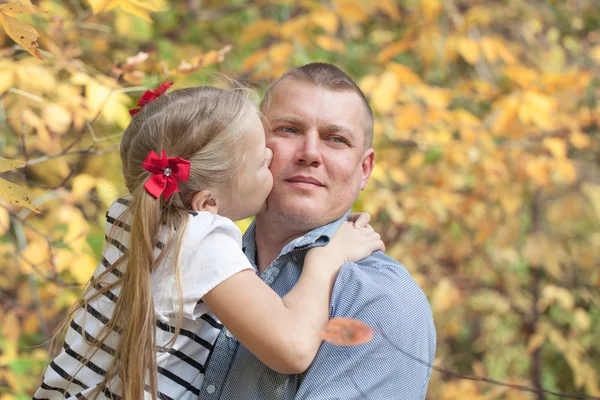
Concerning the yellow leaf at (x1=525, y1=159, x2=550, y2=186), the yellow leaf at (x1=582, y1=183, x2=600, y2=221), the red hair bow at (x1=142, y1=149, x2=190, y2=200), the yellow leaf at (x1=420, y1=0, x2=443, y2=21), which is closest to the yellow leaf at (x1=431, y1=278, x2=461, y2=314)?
the yellow leaf at (x1=525, y1=159, x2=550, y2=186)

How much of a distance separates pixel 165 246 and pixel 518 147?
3.57 metres

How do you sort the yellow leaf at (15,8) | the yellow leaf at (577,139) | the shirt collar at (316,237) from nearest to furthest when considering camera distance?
the yellow leaf at (15,8), the shirt collar at (316,237), the yellow leaf at (577,139)

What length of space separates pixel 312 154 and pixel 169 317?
2.17 feet

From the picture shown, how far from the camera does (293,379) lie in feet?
6.15

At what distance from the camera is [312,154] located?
2193mm

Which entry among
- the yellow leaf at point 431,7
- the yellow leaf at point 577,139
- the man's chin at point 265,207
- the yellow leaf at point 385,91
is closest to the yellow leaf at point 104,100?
the man's chin at point 265,207

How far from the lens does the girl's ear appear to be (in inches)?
76.2

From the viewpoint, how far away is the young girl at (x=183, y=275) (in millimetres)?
1767

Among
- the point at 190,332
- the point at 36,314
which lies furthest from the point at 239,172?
the point at 36,314

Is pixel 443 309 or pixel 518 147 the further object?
pixel 443 309

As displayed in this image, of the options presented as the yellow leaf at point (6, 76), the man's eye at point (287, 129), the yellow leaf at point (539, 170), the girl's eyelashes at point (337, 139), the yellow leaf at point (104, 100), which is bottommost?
the yellow leaf at point (539, 170)

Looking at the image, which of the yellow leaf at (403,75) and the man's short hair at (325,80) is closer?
the man's short hair at (325,80)

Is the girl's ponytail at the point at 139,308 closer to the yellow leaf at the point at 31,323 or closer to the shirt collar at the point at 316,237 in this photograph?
the shirt collar at the point at 316,237

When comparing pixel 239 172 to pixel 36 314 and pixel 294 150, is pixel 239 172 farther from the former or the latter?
pixel 36 314
